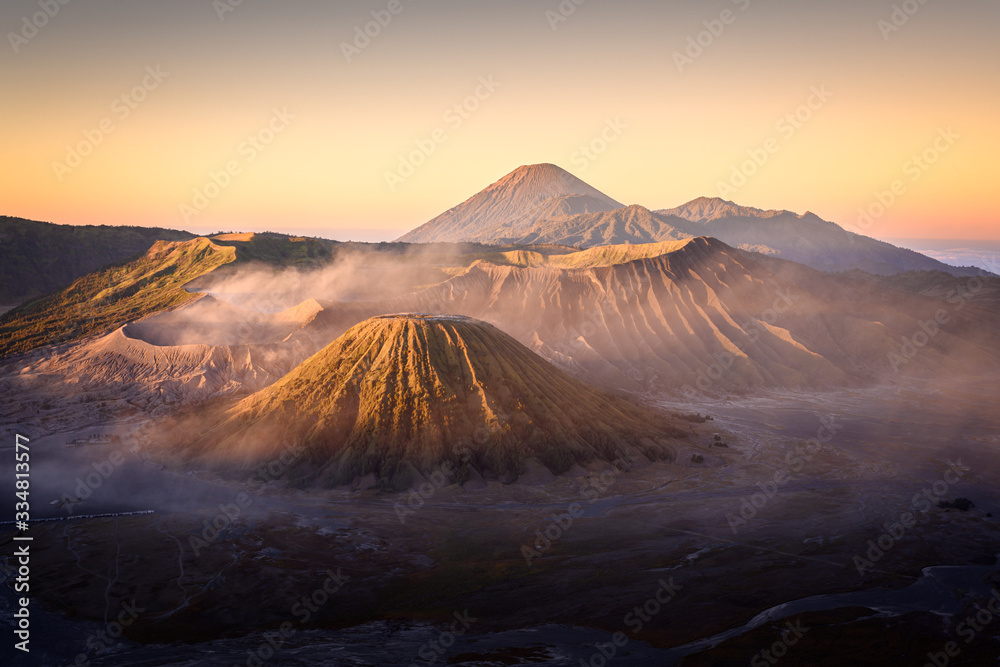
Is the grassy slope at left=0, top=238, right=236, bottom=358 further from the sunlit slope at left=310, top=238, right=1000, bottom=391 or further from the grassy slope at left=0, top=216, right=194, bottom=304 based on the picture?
the sunlit slope at left=310, top=238, right=1000, bottom=391

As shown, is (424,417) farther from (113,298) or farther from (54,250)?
(54,250)

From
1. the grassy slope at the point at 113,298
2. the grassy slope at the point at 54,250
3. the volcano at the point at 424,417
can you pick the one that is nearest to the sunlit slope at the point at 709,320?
the volcano at the point at 424,417

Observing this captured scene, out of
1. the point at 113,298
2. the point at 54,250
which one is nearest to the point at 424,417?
the point at 113,298

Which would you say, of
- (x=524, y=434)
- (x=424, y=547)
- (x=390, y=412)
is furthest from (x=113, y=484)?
(x=524, y=434)

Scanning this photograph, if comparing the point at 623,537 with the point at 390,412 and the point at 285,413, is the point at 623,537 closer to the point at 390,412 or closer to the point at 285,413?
the point at 390,412

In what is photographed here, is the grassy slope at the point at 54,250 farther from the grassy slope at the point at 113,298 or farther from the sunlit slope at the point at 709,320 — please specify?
the sunlit slope at the point at 709,320
